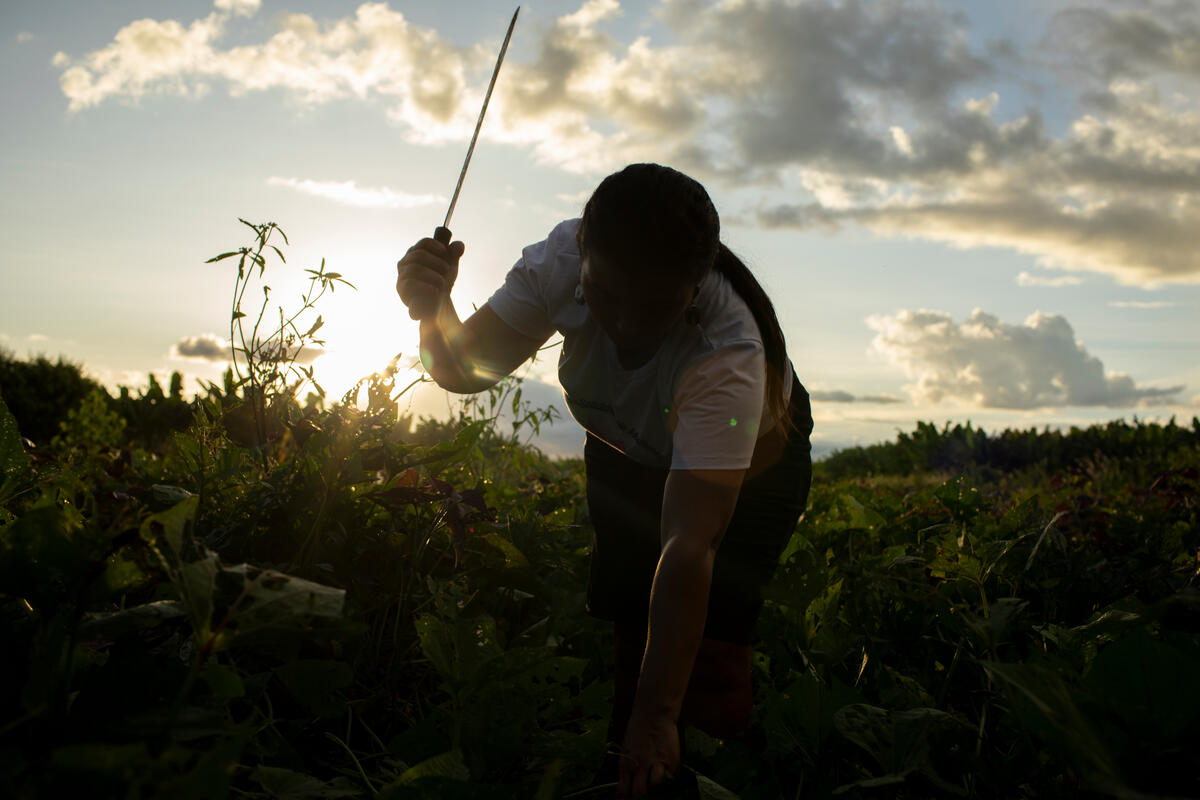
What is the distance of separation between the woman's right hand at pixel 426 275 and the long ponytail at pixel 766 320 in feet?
2.94

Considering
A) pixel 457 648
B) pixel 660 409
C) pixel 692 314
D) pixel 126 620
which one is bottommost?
pixel 457 648

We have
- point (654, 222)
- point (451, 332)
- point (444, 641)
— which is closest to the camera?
point (444, 641)

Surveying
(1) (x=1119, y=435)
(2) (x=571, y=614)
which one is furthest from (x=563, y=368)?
(1) (x=1119, y=435)

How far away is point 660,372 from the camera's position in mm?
2357

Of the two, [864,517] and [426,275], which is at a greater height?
[426,275]

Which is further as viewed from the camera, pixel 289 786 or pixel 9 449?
pixel 9 449

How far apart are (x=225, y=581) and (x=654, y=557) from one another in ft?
6.19

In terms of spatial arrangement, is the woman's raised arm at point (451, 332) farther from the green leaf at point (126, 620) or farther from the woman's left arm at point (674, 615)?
the green leaf at point (126, 620)

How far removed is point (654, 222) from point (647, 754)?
3.93 feet

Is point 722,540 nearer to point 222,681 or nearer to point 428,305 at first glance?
point 428,305

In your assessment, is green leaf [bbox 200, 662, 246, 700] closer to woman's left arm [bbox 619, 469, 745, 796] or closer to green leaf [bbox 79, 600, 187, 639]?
green leaf [bbox 79, 600, 187, 639]

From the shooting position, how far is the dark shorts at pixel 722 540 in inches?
103

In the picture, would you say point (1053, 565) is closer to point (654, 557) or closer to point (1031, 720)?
point (654, 557)

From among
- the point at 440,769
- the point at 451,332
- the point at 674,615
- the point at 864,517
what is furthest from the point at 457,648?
the point at 864,517
